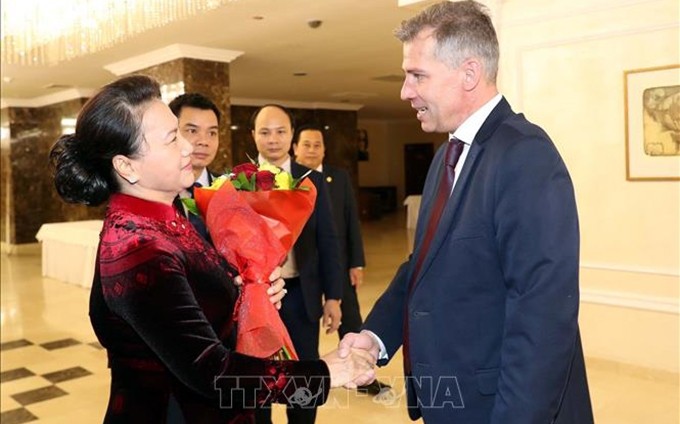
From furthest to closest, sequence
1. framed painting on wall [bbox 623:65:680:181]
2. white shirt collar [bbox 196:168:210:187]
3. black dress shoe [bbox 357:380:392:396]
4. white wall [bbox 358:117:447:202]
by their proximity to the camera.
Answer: white wall [bbox 358:117:447:202], framed painting on wall [bbox 623:65:680:181], black dress shoe [bbox 357:380:392:396], white shirt collar [bbox 196:168:210:187]

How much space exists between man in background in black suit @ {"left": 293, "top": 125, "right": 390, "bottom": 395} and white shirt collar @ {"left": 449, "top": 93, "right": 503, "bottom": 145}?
2528 millimetres

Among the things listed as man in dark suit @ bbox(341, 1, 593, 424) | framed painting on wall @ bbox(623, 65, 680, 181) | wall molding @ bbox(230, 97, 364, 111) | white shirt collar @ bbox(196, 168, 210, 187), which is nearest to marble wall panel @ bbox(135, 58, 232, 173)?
framed painting on wall @ bbox(623, 65, 680, 181)

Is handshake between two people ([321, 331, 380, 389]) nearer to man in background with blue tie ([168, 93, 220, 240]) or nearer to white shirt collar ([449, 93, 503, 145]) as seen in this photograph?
white shirt collar ([449, 93, 503, 145])

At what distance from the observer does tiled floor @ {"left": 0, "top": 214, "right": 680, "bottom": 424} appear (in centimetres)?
387

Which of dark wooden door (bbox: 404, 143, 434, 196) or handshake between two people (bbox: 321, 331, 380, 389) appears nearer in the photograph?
handshake between two people (bbox: 321, 331, 380, 389)

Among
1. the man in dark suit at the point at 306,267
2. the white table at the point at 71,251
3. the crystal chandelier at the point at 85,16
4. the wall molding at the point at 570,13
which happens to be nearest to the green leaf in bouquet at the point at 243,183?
the man in dark suit at the point at 306,267

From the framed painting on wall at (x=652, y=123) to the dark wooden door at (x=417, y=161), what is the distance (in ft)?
57.5

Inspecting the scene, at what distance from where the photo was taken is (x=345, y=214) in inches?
168

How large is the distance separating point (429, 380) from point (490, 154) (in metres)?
0.61

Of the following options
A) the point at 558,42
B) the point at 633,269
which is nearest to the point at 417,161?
the point at 558,42

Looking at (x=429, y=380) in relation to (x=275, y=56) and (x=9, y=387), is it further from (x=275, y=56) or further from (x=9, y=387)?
(x=275, y=56)

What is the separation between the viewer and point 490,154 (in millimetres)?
1461

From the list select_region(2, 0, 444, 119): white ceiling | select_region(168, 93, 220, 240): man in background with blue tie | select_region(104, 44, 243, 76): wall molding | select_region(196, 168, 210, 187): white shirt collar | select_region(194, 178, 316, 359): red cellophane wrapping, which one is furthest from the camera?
select_region(104, 44, 243, 76): wall molding

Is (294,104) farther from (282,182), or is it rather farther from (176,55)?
(282,182)
